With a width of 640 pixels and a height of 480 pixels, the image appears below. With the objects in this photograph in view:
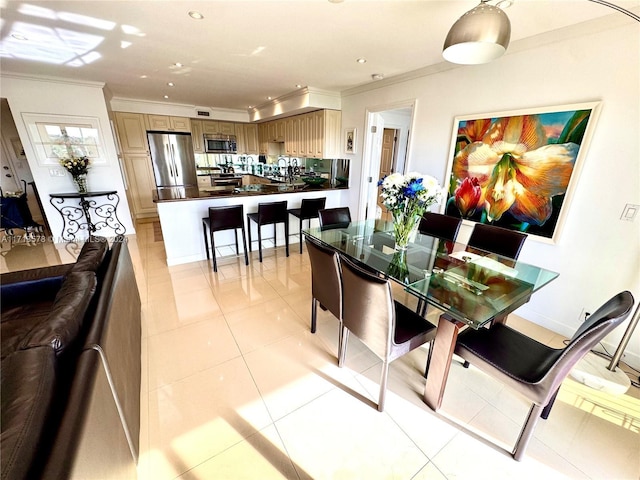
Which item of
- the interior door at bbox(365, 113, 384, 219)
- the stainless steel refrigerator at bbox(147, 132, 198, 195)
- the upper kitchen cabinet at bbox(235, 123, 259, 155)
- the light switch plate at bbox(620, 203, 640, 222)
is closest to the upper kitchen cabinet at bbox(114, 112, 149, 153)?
the stainless steel refrigerator at bbox(147, 132, 198, 195)

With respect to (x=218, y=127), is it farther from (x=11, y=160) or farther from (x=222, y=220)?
(x=11, y=160)

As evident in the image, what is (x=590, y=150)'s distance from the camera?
2.04m

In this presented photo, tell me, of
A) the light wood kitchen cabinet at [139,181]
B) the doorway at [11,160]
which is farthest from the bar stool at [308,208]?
the doorway at [11,160]

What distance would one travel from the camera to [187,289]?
2912 mm

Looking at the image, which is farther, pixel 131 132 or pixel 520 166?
pixel 131 132

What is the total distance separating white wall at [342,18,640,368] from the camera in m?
1.88

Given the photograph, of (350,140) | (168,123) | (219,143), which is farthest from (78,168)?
(350,140)

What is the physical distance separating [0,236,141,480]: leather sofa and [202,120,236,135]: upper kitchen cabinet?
531 centimetres

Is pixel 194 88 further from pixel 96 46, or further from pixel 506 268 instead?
pixel 506 268

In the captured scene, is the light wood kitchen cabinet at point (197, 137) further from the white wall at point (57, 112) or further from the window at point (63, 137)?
the window at point (63, 137)

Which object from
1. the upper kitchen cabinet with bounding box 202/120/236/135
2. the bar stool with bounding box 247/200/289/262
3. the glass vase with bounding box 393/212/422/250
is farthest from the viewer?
the upper kitchen cabinet with bounding box 202/120/236/135

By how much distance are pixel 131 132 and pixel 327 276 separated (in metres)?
5.64

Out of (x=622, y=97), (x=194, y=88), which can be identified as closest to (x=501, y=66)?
(x=622, y=97)

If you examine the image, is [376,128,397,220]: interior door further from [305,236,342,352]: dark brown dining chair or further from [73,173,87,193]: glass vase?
[73,173,87,193]: glass vase
